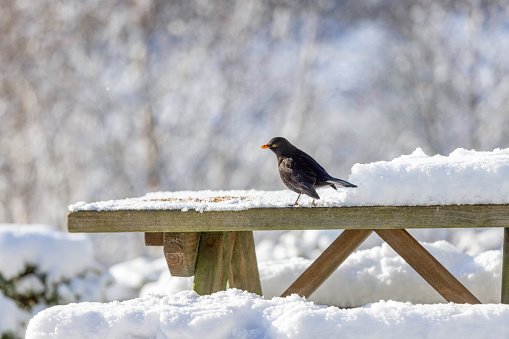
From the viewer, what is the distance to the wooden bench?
194 centimetres

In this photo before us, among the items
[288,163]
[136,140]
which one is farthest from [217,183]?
[288,163]

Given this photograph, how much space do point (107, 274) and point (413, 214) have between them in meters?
3.79

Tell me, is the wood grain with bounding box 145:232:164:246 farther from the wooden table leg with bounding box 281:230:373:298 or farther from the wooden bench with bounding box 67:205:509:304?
the wooden table leg with bounding box 281:230:373:298

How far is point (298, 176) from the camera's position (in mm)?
2102

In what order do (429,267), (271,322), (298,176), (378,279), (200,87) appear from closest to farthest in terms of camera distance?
1. (271,322)
2. (298,176)
3. (429,267)
4. (378,279)
5. (200,87)

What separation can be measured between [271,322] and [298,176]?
1.90 ft

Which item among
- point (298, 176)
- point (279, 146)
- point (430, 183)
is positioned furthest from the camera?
point (279, 146)

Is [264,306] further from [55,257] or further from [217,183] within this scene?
[217,183]

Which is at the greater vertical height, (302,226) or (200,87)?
(200,87)

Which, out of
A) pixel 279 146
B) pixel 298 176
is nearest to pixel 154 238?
pixel 279 146

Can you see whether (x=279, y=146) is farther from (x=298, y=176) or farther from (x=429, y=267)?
(x=429, y=267)

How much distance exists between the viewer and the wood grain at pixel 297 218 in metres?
1.93

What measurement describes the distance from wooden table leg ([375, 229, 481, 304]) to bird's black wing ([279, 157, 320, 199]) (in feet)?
1.20

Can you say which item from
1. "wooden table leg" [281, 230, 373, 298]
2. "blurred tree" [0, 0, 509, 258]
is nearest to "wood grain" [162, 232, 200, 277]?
"wooden table leg" [281, 230, 373, 298]
